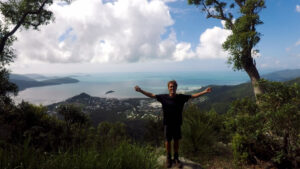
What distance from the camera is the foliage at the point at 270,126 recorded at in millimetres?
3969

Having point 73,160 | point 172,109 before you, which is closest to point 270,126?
point 172,109

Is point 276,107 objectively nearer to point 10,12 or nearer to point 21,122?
point 21,122

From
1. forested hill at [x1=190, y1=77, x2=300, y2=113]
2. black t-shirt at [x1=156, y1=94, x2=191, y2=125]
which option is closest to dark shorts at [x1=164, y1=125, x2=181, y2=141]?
black t-shirt at [x1=156, y1=94, x2=191, y2=125]

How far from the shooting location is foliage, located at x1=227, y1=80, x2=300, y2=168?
397 centimetres

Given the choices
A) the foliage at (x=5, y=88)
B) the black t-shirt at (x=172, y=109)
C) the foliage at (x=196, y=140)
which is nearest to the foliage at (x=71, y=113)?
the foliage at (x=5, y=88)

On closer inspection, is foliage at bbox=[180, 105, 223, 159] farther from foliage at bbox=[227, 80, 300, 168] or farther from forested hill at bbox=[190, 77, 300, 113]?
forested hill at bbox=[190, 77, 300, 113]

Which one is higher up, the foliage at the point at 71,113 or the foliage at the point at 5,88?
the foliage at the point at 5,88

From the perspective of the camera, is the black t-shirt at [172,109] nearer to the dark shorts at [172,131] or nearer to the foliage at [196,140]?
the dark shorts at [172,131]

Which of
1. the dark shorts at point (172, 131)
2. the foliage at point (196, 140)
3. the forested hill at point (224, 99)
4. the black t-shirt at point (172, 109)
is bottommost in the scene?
the forested hill at point (224, 99)

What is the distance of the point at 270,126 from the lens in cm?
418

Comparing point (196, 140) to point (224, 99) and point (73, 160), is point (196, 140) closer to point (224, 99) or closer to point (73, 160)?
point (73, 160)

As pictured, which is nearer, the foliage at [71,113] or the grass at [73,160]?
the grass at [73,160]

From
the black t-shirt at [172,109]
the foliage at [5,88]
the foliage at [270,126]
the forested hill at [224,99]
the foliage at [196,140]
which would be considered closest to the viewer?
the foliage at [270,126]

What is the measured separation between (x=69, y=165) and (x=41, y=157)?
0.50 metres
